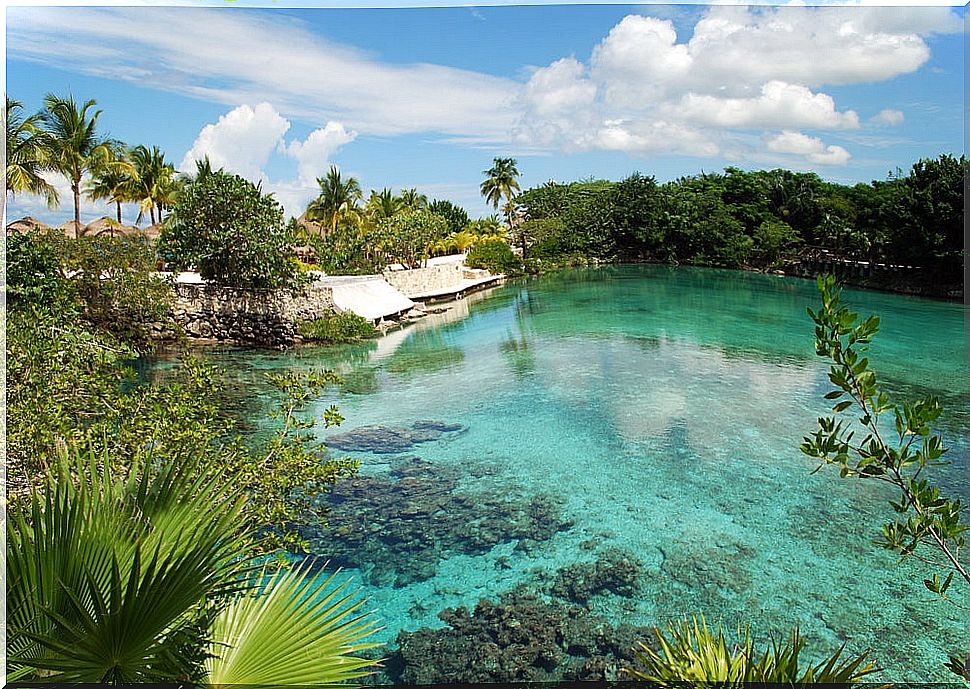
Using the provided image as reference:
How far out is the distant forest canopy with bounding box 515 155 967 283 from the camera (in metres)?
13.8

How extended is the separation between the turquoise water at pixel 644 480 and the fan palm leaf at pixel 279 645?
184 cm

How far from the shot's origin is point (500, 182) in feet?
70.9

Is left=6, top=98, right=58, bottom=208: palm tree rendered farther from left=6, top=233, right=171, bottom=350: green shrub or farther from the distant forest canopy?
the distant forest canopy

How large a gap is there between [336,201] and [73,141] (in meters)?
6.25

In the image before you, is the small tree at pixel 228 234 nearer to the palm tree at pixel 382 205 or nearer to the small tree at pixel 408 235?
the small tree at pixel 408 235

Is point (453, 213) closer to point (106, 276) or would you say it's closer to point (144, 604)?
point (106, 276)

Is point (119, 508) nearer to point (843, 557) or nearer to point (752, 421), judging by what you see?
point (843, 557)

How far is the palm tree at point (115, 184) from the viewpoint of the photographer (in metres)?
13.7

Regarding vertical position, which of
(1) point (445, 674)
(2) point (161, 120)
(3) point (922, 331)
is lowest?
(1) point (445, 674)

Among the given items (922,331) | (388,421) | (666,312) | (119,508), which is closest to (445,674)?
(119,508)

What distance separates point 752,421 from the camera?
6918mm

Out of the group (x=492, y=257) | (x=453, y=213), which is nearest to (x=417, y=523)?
(x=492, y=257)

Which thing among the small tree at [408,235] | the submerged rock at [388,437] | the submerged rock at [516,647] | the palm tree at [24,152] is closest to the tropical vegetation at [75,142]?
the palm tree at [24,152]

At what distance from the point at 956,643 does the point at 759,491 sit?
6.10 feet
